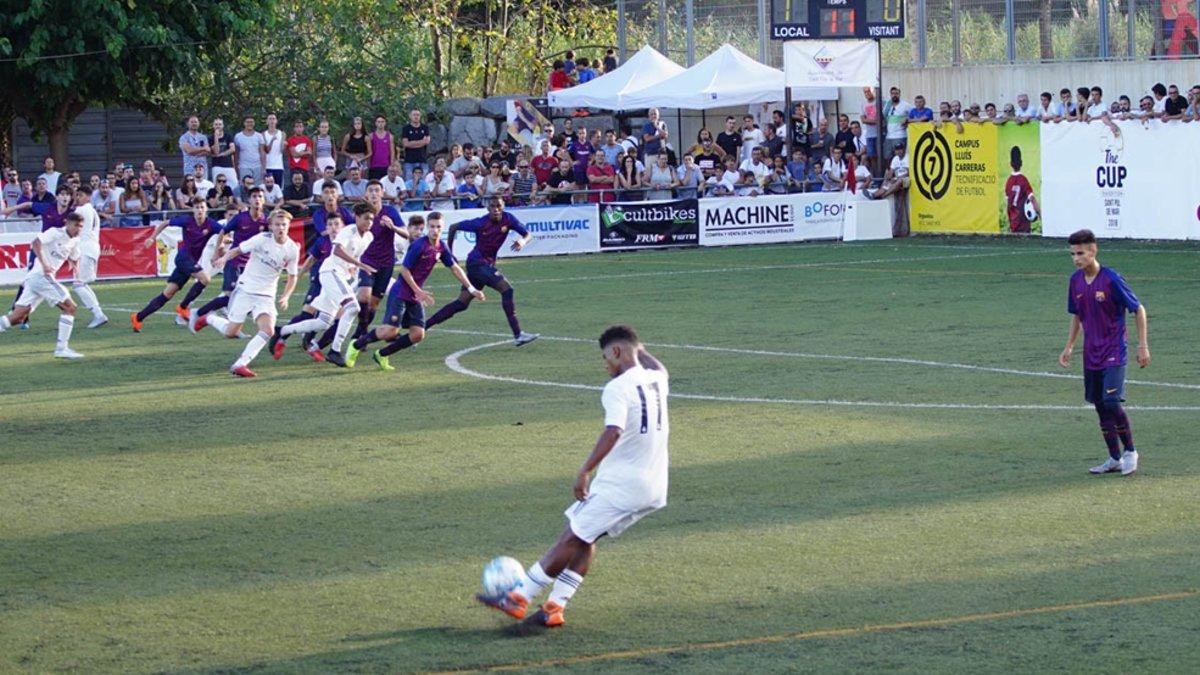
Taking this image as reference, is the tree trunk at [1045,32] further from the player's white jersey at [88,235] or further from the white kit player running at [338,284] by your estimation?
the white kit player running at [338,284]

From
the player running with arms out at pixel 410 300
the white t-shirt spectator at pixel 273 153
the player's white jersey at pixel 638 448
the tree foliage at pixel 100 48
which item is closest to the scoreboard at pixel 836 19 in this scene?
the white t-shirt spectator at pixel 273 153

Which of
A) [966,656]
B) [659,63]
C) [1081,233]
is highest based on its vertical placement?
[659,63]

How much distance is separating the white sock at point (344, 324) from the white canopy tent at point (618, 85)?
20090mm

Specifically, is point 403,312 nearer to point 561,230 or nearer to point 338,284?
point 338,284

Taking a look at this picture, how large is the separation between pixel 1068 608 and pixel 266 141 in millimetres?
28055

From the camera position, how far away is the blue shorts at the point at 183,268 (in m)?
24.6

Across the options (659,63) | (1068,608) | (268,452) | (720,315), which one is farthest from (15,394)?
(659,63)

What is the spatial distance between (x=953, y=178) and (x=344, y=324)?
775 inches

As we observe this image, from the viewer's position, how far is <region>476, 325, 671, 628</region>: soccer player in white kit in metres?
8.72

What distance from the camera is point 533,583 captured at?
901 centimetres

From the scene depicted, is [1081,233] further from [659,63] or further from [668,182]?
[659,63]

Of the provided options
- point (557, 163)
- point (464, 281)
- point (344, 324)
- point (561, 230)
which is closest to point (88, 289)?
point (344, 324)

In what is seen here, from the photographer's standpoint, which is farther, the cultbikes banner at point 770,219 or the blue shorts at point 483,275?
the cultbikes banner at point 770,219

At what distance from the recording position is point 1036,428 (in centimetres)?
1470
